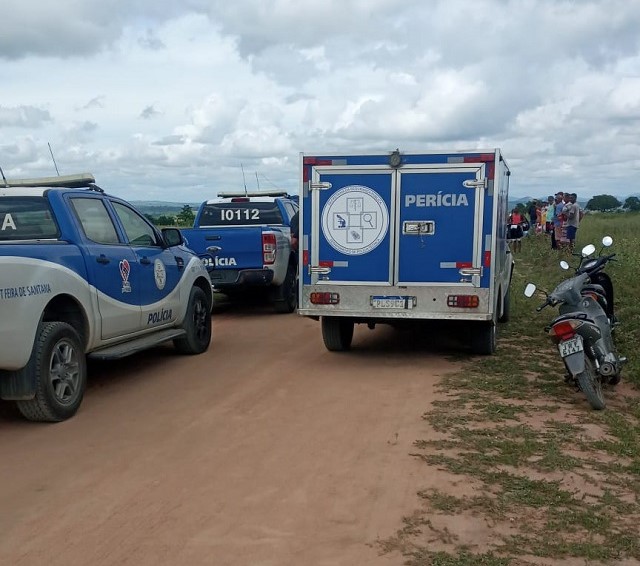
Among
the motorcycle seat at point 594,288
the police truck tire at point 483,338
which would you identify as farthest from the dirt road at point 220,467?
the motorcycle seat at point 594,288

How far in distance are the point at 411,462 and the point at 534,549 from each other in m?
1.34

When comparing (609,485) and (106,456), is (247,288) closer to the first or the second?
(106,456)

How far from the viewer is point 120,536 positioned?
153 inches

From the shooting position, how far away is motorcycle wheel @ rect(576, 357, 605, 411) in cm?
616

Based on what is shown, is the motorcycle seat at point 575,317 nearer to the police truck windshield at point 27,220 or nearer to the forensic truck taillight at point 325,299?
→ the forensic truck taillight at point 325,299

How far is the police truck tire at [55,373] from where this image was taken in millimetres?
5578

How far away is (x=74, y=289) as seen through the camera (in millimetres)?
6121

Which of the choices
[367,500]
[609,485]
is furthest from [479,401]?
[367,500]

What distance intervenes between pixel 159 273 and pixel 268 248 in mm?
3673

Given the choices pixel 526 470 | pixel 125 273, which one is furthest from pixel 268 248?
pixel 526 470

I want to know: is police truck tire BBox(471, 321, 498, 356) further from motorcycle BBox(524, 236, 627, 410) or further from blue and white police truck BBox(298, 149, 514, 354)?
motorcycle BBox(524, 236, 627, 410)

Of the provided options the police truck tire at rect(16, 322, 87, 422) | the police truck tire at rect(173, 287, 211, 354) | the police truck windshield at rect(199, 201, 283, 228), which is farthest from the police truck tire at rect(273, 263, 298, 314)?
the police truck tire at rect(16, 322, 87, 422)

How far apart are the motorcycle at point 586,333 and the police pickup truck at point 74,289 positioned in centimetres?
378

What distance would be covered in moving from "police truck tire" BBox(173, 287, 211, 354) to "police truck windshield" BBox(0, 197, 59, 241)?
236cm
